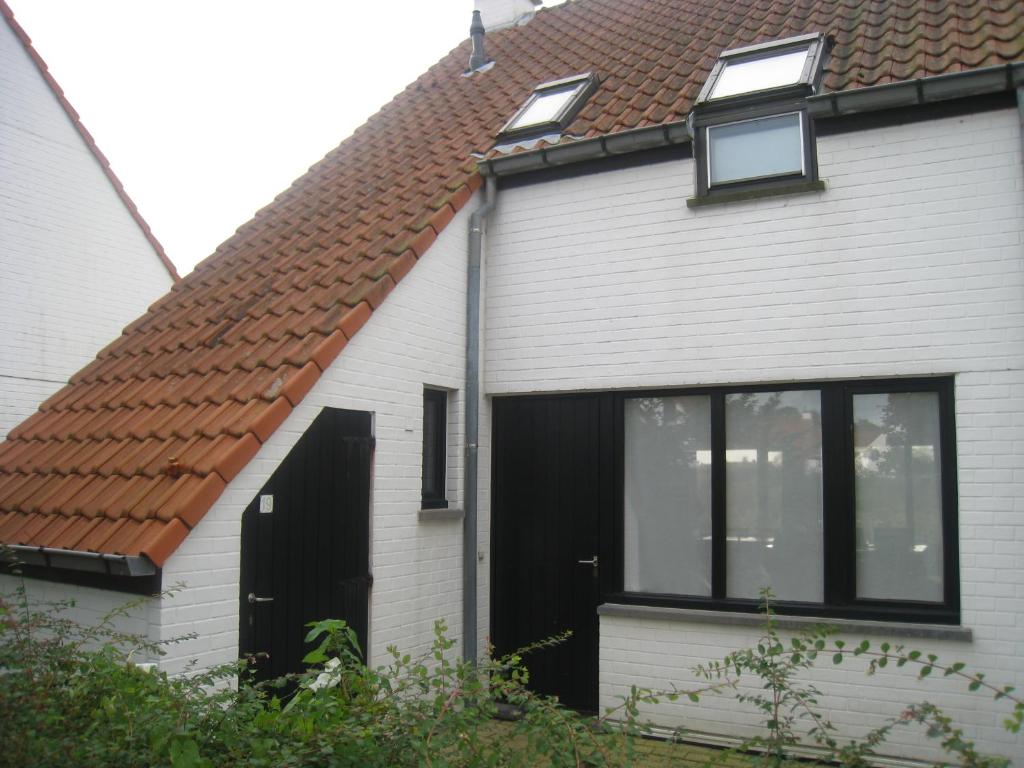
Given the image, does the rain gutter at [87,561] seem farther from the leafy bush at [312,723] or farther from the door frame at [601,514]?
the door frame at [601,514]

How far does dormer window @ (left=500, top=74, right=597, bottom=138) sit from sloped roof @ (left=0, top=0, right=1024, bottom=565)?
17 cm

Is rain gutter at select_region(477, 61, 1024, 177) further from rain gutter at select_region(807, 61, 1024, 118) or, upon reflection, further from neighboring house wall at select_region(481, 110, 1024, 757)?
neighboring house wall at select_region(481, 110, 1024, 757)

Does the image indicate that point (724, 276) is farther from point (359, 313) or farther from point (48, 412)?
point (48, 412)

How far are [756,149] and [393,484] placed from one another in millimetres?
3882

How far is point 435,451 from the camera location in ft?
24.5

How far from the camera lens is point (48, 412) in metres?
6.92

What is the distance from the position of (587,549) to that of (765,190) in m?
3.21

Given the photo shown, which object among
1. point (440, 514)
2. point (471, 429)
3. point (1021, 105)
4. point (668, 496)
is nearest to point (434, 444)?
point (471, 429)

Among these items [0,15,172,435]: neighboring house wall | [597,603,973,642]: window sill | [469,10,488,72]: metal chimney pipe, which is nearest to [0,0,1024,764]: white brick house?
[597,603,973,642]: window sill

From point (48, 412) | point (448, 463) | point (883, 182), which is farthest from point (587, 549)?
point (48, 412)

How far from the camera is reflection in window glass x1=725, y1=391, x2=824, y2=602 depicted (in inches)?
255

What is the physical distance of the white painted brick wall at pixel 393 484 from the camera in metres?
5.03

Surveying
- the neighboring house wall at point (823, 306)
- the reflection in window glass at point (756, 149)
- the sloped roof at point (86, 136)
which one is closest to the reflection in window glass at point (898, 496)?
the neighboring house wall at point (823, 306)

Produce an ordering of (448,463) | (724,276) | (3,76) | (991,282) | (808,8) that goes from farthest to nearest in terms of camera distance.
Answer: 1. (3,76)
2. (808,8)
3. (448,463)
4. (724,276)
5. (991,282)
